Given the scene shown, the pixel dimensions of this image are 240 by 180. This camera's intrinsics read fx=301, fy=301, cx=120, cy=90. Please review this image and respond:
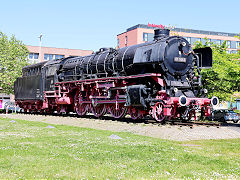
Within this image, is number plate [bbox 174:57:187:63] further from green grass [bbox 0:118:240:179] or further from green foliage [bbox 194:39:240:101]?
green grass [bbox 0:118:240:179]

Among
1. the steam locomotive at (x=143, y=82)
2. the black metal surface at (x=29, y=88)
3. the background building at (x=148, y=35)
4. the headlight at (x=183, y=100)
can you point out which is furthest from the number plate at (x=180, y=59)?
the background building at (x=148, y=35)

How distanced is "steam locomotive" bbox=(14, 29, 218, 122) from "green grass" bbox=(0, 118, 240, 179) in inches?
300

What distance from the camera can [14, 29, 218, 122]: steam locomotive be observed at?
16938 mm

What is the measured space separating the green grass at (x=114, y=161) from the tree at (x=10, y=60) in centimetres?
2765

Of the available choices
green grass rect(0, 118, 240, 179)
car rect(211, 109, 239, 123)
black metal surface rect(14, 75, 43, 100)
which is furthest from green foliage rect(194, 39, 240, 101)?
black metal surface rect(14, 75, 43, 100)

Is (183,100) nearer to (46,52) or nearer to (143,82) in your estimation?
(143,82)

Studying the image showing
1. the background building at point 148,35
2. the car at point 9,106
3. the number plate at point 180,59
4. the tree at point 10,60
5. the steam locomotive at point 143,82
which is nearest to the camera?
the steam locomotive at point 143,82

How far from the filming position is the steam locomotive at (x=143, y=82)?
16938mm

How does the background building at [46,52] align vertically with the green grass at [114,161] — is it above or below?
above

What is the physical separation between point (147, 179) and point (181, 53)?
44.0ft

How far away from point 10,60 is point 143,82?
23.7 m

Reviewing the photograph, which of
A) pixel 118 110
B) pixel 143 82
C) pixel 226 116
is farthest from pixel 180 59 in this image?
pixel 226 116

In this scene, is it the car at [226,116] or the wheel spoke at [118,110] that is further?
the car at [226,116]

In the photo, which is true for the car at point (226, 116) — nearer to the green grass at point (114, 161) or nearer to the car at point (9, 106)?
the green grass at point (114, 161)
